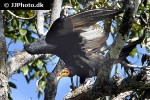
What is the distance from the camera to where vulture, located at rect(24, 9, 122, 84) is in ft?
14.0

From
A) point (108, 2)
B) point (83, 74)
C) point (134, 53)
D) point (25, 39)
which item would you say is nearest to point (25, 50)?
point (83, 74)

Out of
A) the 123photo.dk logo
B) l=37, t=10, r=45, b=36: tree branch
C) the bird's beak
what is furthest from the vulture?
the 123photo.dk logo

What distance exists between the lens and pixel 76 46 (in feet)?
14.6

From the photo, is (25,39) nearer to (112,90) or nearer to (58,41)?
(58,41)

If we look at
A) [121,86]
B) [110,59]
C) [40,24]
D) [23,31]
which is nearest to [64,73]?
[40,24]

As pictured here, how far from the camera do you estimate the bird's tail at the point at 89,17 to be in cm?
377

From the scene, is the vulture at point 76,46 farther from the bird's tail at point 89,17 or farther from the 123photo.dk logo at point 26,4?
the 123photo.dk logo at point 26,4

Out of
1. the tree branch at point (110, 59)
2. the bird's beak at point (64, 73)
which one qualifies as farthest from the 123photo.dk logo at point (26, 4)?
the tree branch at point (110, 59)

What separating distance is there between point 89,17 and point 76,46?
56 cm

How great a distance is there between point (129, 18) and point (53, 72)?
150 centimetres

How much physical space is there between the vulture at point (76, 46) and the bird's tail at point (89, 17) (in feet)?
0.20

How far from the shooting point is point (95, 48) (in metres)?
4.46

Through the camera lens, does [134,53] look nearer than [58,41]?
No

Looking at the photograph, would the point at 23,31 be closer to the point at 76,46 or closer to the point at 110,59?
the point at 76,46
